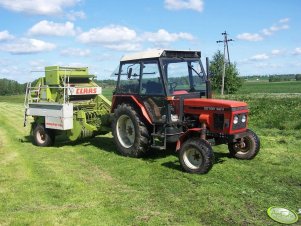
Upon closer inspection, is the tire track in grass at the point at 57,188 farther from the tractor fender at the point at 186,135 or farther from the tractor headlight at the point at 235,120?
the tractor headlight at the point at 235,120

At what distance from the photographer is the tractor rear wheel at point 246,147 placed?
8.43m

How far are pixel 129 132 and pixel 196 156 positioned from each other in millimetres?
2334

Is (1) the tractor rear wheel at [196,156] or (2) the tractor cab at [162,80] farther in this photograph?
(2) the tractor cab at [162,80]

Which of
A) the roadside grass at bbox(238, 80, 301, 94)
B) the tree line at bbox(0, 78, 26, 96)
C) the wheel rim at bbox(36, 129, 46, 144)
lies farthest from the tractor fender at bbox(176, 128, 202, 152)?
the tree line at bbox(0, 78, 26, 96)

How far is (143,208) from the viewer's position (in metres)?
5.73

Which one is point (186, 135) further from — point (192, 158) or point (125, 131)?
point (125, 131)

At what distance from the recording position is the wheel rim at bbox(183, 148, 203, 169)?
7542 millimetres

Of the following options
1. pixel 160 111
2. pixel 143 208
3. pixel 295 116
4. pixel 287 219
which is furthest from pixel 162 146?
pixel 295 116

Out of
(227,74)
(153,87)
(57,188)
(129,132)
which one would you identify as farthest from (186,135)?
(227,74)

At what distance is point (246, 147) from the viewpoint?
340 inches

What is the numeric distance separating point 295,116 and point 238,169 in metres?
7.17

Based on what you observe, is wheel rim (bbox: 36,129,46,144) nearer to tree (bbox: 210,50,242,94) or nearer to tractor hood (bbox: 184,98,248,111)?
tractor hood (bbox: 184,98,248,111)

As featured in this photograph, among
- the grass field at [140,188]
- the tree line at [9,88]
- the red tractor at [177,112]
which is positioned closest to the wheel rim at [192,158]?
the red tractor at [177,112]

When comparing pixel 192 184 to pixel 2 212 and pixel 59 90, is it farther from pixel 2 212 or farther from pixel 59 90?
pixel 59 90
